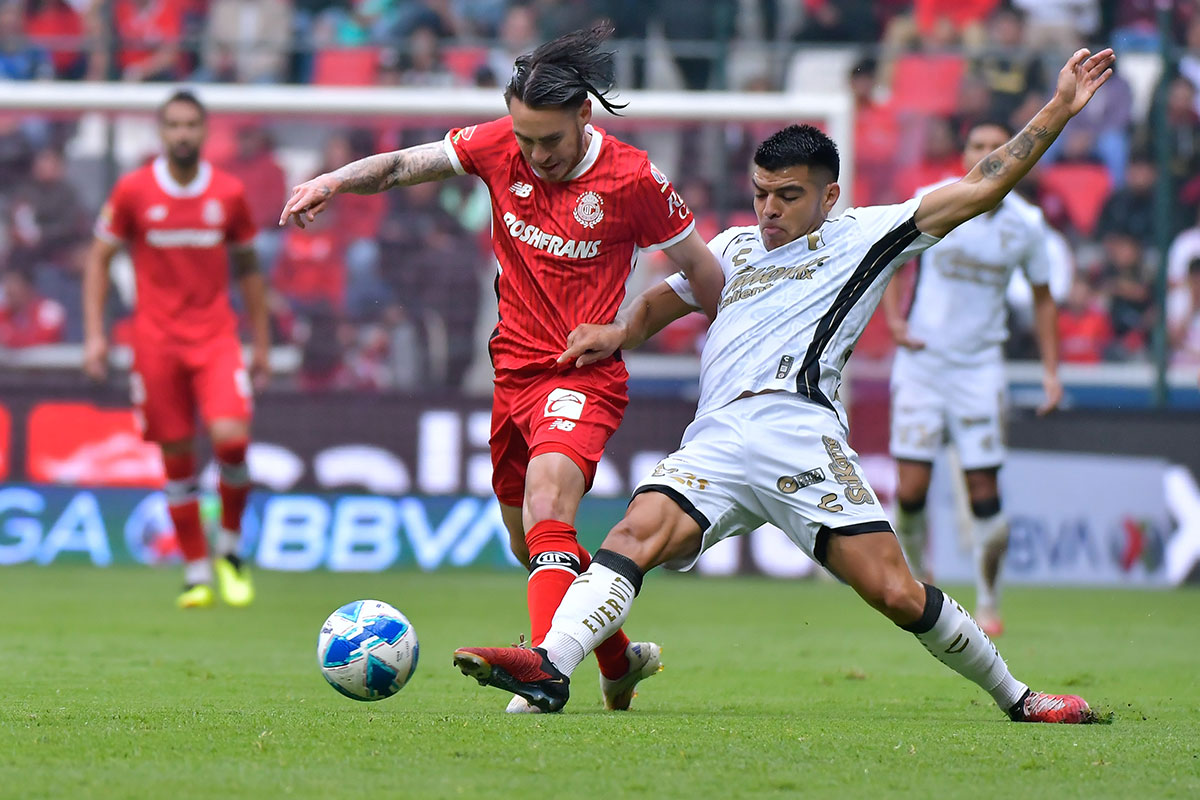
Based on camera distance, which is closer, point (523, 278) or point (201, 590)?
point (523, 278)

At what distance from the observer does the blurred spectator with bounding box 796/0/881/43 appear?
613 inches

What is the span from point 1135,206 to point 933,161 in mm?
1861

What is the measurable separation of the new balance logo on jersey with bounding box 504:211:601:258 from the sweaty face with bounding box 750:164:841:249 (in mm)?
630

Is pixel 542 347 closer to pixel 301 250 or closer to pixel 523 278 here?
pixel 523 278

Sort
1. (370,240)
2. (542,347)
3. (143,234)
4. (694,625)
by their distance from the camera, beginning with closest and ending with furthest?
(542,347), (694,625), (143,234), (370,240)

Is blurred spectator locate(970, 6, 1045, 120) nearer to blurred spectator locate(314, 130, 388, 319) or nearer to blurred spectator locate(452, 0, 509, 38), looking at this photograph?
blurred spectator locate(452, 0, 509, 38)

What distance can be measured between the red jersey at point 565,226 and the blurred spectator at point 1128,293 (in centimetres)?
910

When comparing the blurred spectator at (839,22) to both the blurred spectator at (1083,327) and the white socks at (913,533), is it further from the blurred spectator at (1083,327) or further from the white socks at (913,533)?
the white socks at (913,533)

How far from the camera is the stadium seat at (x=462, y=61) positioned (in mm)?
15109

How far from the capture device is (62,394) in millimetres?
13039

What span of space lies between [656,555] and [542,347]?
973 millimetres

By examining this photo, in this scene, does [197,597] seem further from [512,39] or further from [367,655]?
[512,39]

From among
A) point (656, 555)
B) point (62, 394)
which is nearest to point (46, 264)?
point (62, 394)

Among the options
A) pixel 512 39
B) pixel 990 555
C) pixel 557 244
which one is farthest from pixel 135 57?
pixel 557 244
